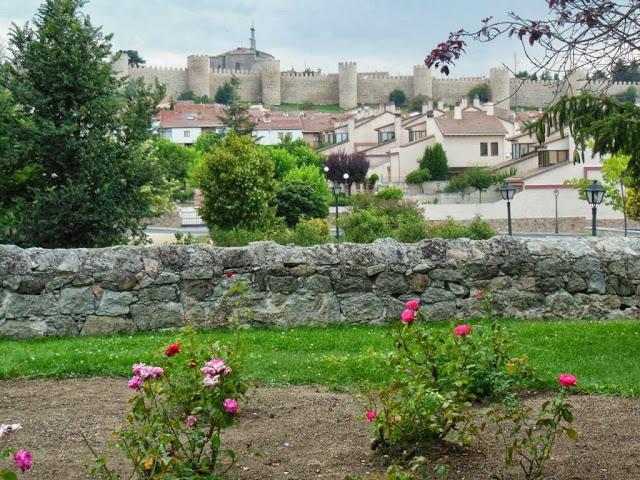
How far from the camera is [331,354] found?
758 cm

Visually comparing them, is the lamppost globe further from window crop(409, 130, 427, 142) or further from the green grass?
the green grass

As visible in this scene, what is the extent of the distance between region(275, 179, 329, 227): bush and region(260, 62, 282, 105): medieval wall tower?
96.0m

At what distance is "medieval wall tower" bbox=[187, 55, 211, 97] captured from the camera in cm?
13638

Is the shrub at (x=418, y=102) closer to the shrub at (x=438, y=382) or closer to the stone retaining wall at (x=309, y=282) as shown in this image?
the stone retaining wall at (x=309, y=282)

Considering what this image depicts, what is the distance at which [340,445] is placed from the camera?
4855 millimetres

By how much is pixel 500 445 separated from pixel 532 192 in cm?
5017

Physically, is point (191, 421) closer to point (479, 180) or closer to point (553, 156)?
point (553, 156)

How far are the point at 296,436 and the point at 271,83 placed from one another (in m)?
134

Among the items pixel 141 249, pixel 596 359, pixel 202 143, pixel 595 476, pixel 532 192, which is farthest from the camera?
pixel 202 143

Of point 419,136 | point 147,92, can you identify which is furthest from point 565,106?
point 419,136

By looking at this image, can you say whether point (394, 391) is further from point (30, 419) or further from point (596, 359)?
point (596, 359)

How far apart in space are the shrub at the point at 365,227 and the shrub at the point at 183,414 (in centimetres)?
2226

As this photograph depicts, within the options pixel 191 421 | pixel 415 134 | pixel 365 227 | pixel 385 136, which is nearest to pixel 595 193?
pixel 365 227

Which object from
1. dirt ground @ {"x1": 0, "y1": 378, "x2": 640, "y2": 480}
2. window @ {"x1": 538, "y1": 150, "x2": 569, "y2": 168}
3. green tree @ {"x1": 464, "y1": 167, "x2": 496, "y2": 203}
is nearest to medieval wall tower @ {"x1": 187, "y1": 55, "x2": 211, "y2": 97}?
green tree @ {"x1": 464, "y1": 167, "x2": 496, "y2": 203}
